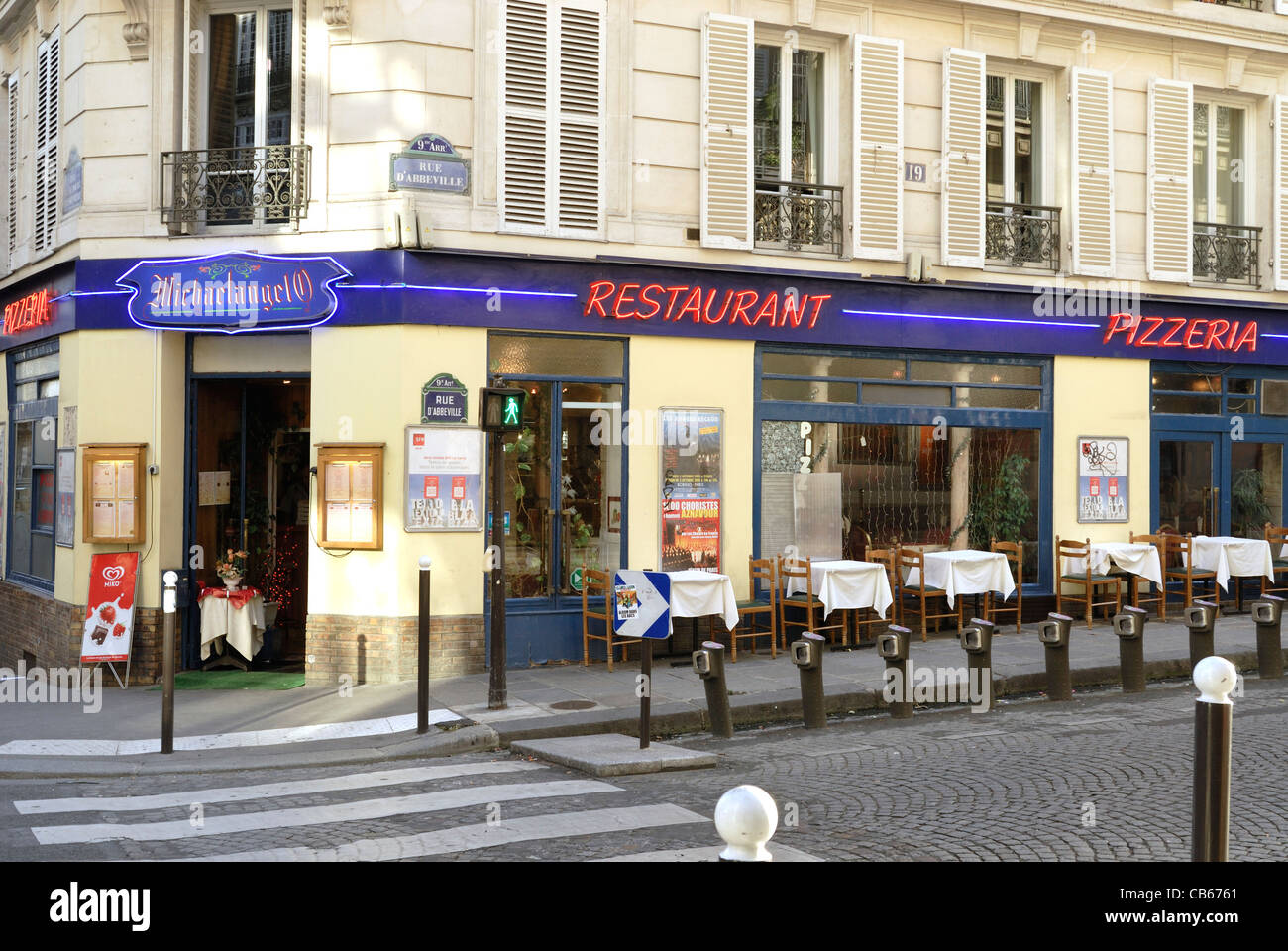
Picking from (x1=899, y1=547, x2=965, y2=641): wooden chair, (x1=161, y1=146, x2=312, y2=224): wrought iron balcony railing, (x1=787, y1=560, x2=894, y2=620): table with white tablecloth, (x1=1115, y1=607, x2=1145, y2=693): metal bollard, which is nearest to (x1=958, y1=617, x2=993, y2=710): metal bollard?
(x1=1115, y1=607, x2=1145, y2=693): metal bollard

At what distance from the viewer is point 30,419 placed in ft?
48.8

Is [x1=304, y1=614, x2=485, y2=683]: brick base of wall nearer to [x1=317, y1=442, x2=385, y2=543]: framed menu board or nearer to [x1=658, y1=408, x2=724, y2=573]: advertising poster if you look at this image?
[x1=317, y1=442, x2=385, y2=543]: framed menu board

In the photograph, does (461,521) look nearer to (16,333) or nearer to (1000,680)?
(1000,680)

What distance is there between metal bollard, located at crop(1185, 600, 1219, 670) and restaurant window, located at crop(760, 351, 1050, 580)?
330cm

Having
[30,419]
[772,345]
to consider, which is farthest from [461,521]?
[30,419]

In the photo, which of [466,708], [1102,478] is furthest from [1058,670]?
[466,708]

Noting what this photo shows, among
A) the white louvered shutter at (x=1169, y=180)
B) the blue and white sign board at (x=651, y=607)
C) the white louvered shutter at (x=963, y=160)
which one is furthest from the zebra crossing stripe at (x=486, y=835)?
the white louvered shutter at (x=1169, y=180)

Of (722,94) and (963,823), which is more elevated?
(722,94)

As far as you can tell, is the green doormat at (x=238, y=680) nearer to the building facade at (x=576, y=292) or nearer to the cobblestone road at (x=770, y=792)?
the building facade at (x=576, y=292)

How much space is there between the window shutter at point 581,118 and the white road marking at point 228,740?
528cm

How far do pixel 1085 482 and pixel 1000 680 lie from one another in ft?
15.1

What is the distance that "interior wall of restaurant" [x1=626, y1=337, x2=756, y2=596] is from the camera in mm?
13031

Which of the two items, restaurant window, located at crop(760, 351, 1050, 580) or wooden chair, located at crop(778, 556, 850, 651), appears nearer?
wooden chair, located at crop(778, 556, 850, 651)

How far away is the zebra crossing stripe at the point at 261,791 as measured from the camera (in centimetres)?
764
